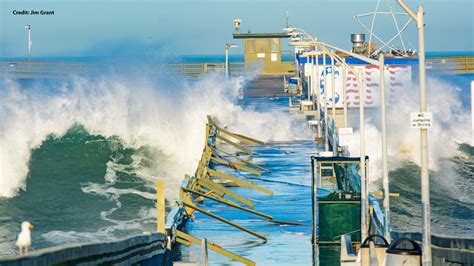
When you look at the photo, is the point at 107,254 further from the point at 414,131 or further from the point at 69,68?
the point at 69,68

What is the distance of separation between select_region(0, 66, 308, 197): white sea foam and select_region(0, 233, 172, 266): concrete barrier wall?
31.4 meters

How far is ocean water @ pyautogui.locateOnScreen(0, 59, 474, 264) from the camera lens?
42.3m

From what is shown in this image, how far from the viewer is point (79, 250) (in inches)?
671

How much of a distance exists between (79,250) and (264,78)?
338 feet

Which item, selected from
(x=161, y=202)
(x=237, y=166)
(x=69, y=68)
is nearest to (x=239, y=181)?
(x=237, y=166)

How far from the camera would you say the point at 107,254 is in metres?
19.0

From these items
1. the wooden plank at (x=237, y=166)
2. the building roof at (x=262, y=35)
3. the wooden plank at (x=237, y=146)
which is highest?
the building roof at (x=262, y=35)

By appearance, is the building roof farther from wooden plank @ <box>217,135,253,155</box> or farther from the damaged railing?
wooden plank @ <box>217,135,253,155</box>

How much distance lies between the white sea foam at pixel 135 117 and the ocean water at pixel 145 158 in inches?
4.1

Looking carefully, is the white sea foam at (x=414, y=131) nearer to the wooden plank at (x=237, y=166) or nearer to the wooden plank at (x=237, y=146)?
the wooden plank at (x=237, y=146)

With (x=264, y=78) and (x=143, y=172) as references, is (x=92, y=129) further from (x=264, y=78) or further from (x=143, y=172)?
(x=264, y=78)

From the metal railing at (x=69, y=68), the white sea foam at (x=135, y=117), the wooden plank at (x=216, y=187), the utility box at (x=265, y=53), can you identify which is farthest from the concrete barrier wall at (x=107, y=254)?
the utility box at (x=265, y=53)

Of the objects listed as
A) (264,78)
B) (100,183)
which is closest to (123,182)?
(100,183)

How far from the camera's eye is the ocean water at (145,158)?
4228cm
